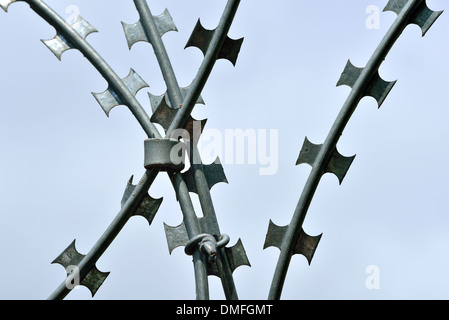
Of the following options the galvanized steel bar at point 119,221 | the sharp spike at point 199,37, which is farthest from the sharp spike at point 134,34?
the galvanized steel bar at point 119,221

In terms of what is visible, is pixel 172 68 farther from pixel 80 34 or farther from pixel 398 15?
pixel 398 15

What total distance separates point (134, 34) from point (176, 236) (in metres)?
1.35

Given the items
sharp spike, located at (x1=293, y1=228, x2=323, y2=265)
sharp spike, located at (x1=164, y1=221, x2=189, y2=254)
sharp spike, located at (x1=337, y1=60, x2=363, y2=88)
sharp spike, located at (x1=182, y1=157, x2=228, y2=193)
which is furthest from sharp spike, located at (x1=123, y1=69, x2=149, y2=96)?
sharp spike, located at (x1=293, y1=228, x2=323, y2=265)

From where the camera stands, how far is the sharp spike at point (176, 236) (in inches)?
260

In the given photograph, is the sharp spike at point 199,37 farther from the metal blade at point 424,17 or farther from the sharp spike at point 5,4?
the sharp spike at point 5,4

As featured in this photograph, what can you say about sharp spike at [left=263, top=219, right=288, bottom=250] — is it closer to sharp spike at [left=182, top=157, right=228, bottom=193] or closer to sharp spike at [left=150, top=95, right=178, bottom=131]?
sharp spike at [left=182, top=157, right=228, bottom=193]

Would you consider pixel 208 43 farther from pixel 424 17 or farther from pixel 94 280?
pixel 94 280

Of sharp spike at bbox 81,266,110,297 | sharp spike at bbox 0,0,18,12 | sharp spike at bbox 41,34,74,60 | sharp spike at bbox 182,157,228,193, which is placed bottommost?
sharp spike at bbox 81,266,110,297

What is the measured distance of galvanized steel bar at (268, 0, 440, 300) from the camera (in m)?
6.25

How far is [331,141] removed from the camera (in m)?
6.33

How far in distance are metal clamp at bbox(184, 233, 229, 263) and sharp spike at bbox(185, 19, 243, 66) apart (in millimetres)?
958

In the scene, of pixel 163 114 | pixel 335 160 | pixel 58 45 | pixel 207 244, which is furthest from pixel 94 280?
pixel 335 160
